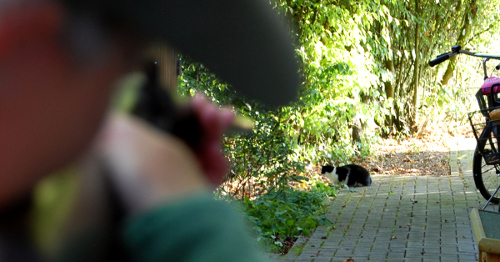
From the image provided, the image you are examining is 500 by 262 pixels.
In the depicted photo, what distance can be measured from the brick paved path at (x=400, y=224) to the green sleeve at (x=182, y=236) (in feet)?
13.9

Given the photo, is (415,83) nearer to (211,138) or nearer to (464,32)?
(464,32)

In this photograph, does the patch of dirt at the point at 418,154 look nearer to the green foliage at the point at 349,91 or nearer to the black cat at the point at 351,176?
the green foliage at the point at 349,91

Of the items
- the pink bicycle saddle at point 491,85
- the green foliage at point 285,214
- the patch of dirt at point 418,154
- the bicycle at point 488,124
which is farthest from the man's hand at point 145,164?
the patch of dirt at point 418,154

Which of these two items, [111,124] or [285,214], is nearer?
[111,124]

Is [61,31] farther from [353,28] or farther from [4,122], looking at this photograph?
[353,28]

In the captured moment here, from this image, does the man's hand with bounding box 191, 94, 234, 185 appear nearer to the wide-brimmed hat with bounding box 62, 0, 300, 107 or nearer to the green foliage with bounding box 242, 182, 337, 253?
the wide-brimmed hat with bounding box 62, 0, 300, 107

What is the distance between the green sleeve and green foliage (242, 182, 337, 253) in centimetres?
437

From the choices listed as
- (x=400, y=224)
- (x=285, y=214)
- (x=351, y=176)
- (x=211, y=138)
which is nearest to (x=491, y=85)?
(x=400, y=224)

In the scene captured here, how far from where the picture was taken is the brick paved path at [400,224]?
15.0ft

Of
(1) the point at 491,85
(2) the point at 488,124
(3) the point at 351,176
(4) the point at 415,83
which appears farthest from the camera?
(4) the point at 415,83

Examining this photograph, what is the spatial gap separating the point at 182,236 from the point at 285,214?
541 centimetres

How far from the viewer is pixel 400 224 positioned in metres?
5.58

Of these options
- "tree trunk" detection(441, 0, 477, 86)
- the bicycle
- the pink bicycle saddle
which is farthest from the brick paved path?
"tree trunk" detection(441, 0, 477, 86)

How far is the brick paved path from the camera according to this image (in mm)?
4586
